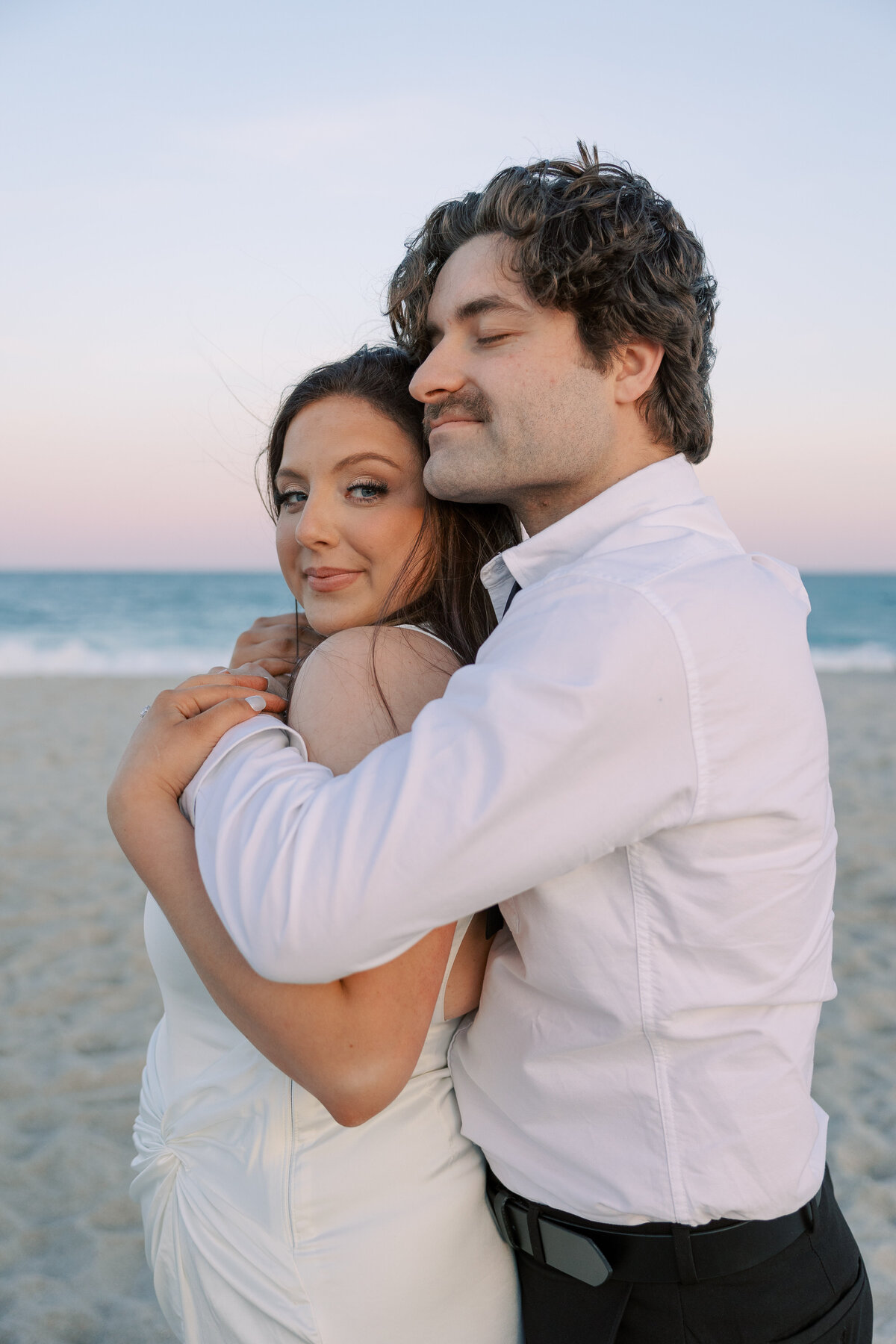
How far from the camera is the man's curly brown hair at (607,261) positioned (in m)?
1.94

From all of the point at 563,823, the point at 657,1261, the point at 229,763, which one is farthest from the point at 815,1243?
the point at 229,763

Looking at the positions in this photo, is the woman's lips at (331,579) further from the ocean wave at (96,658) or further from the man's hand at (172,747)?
the ocean wave at (96,658)

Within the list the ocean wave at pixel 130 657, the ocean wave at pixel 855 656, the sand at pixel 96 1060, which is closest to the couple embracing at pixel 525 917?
the sand at pixel 96 1060

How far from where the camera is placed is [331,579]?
7.13 feet

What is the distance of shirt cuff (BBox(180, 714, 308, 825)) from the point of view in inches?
61.1

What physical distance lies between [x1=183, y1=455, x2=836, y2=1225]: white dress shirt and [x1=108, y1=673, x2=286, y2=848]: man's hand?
0.06 metres

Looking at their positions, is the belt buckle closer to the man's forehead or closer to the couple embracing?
the couple embracing

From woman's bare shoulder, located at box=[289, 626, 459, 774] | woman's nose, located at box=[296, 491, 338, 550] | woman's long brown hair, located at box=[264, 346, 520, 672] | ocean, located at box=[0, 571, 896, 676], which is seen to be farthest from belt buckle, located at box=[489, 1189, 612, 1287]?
ocean, located at box=[0, 571, 896, 676]

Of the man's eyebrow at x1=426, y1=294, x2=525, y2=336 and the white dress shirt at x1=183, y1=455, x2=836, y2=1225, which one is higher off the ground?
the man's eyebrow at x1=426, y1=294, x2=525, y2=336

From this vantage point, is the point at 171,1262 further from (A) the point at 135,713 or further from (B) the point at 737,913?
(A) the point at 135,713

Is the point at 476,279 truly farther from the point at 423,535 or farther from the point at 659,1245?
the point at 659,1245

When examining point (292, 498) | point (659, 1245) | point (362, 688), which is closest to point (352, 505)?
point (292, 498)

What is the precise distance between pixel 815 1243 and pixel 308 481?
177cm

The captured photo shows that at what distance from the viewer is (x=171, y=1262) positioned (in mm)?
1763
